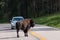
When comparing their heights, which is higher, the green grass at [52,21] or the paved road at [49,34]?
the paved road at [49,34]

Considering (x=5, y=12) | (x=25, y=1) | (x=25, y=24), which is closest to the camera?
(x=25, y=24)

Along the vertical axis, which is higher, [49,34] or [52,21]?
[49,34]

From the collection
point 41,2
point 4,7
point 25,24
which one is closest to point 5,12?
point 4,7

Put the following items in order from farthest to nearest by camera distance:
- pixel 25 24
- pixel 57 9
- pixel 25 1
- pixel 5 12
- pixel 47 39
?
pixel 5 12, pixel 25 1, pixel 57 9, pixel 25 24, pixel 47 39

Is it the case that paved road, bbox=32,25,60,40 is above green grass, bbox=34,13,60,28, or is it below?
above

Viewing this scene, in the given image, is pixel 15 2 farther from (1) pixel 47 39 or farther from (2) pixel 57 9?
(1) pixel 47 39

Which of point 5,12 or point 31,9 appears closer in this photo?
point 31,9

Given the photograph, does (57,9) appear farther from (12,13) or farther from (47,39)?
(47,39)

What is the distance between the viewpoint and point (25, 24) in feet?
68.8

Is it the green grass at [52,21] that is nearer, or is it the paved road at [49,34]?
the paved road at [49,34]

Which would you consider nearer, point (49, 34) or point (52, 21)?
point (49, 34)

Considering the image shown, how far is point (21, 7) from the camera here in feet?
259

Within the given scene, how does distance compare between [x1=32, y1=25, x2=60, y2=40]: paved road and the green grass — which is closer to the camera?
[x1=32, y1=25, x2=60, y2=40]: paved road

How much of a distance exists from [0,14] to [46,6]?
47.9ft
